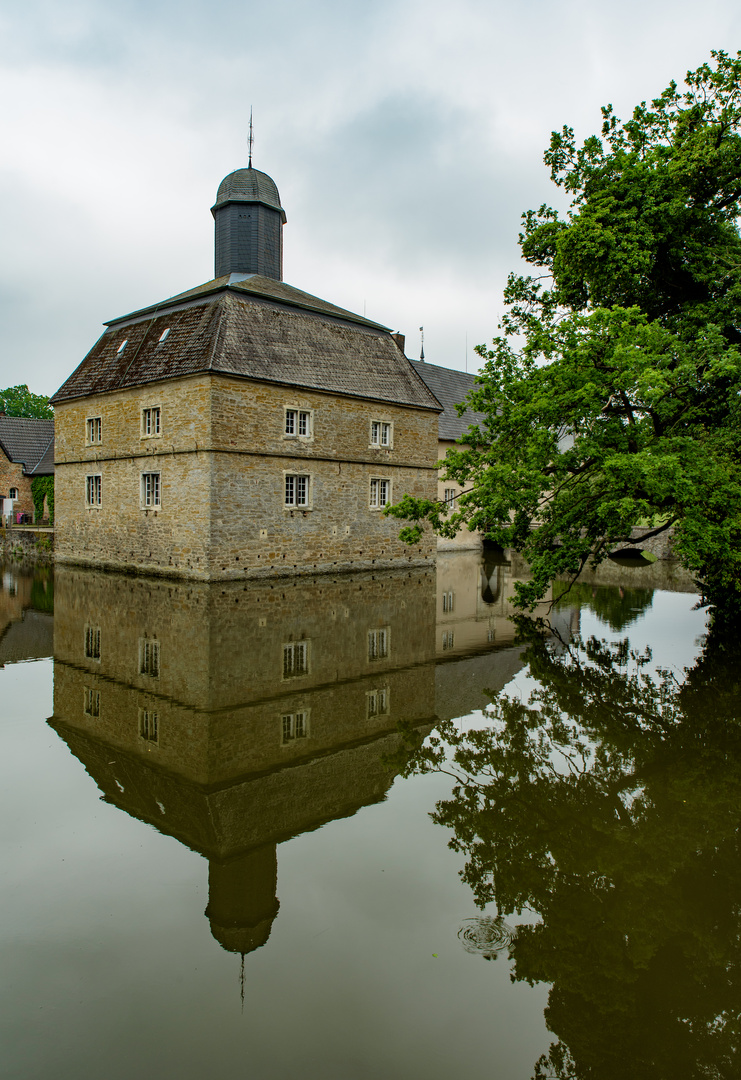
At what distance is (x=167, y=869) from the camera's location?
15.1ft

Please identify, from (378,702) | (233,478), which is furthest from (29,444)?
(378,702)

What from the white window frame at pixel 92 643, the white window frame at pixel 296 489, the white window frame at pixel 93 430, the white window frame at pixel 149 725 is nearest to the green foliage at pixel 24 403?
the white window frame at pixel 93 430

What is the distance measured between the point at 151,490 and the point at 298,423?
4901 mm

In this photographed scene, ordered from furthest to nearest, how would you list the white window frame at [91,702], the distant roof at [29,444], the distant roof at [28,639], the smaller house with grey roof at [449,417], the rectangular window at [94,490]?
1. the distant roof at [29,444]
2. the smaller house with grey roof at [449,417]
3. the rectangular window at [94,490]
4. the distant roof at [28,639]
5. the white window frame at [91,702]

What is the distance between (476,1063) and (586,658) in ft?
28.4

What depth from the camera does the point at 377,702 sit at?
28.1 feet

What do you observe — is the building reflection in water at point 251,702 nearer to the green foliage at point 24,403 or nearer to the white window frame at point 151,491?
the white window frame at point 151,491

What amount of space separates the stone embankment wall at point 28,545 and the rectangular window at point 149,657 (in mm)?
17293

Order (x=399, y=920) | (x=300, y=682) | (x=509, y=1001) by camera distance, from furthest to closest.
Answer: (x=300, y=682)
(x=399, y=920)
(x=509, y=1001)

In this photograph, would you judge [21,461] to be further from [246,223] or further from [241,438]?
[241,438]

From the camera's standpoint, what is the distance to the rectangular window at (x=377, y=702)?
8.12 m

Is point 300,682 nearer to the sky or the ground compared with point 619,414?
nearer to the ground

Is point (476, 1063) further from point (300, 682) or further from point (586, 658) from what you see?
point (586, 658)

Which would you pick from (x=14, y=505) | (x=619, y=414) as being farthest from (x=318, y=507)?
(x=14, y=505)
